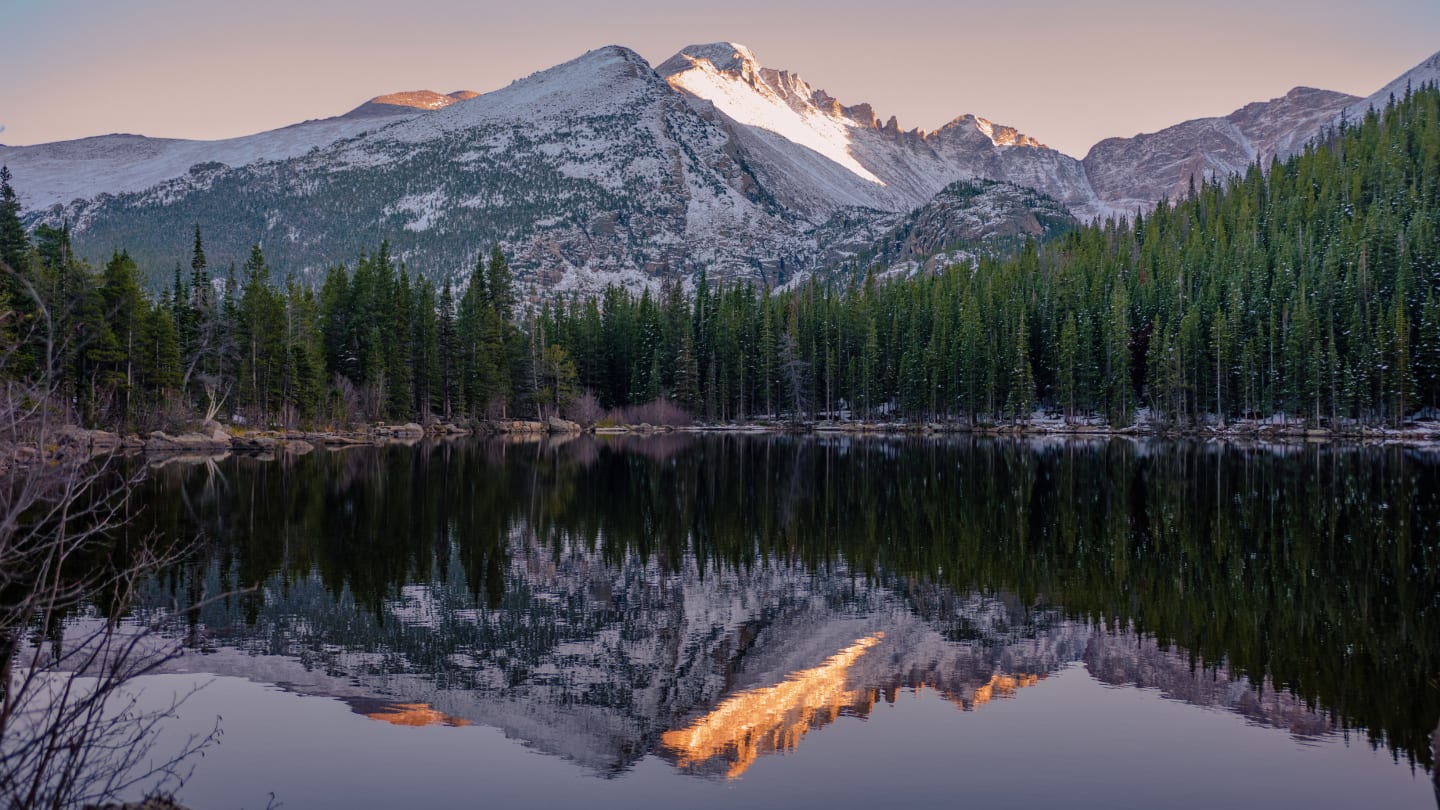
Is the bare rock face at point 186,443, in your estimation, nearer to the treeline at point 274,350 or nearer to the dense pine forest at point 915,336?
the treeline at point 274,350

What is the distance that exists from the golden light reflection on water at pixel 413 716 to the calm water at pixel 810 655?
0.06 metres

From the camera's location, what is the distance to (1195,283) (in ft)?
411

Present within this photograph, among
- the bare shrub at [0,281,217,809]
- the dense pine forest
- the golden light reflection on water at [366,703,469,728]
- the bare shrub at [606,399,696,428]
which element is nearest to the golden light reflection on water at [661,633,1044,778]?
the golden light reflection on water at [366,703,469,728]

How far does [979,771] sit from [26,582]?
19568 mm

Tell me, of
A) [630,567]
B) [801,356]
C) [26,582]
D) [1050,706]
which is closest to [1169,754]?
[1050,706]

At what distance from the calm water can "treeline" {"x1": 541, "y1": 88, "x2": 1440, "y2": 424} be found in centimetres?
7265

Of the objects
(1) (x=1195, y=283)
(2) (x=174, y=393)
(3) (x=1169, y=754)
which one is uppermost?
(1) (x=1195, y=283)

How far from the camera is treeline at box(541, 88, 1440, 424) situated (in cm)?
9875

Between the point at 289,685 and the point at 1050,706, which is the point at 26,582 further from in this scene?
the point at 1050,706

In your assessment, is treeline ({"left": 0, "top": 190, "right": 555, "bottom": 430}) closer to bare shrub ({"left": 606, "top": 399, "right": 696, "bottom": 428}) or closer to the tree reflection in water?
bare shrub ({"left": 606, "top": 399, "right": 696, "bottom": 428})

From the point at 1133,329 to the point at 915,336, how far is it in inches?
987

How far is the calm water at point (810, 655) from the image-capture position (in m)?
12.1

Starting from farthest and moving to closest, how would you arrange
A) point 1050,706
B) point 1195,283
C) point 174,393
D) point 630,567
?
1. point 1195,283
2. point 174,393
3. point 630,567
4. point 1050,706

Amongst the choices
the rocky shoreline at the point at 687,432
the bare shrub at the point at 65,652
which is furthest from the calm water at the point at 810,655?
the rocky shoreline at the point at 687,432
